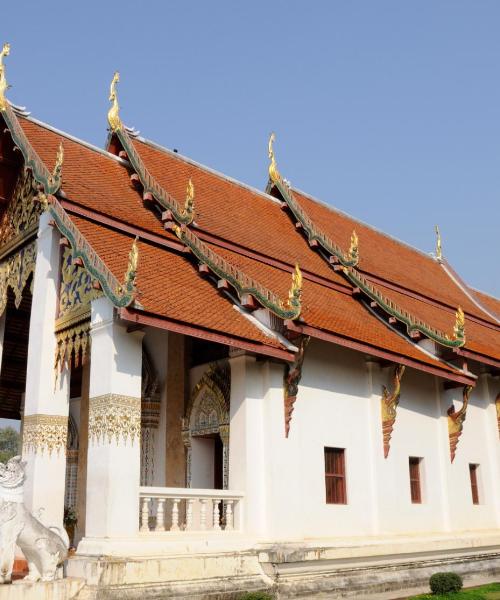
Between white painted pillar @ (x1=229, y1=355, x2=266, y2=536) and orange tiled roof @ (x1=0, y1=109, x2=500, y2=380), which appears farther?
orange tiled roof @ (x1=0, y1=109, x2=500, y2=380)

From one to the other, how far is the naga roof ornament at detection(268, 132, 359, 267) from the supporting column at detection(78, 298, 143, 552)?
5.93 metres

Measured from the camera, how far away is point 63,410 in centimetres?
970

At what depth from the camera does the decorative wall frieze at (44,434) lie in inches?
370

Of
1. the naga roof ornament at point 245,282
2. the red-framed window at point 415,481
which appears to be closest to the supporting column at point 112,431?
the naga roof ornament at point 245,282

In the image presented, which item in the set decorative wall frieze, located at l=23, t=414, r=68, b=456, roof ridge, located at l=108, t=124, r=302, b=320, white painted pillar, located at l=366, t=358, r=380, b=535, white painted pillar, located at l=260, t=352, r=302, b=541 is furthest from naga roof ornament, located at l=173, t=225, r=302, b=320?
decorative wall frieze, located at l=23, t=414, r=68, b=456

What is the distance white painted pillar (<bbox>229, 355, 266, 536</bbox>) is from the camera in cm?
895

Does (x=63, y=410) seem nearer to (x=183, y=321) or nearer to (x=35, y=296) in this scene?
(x=35, y=296)

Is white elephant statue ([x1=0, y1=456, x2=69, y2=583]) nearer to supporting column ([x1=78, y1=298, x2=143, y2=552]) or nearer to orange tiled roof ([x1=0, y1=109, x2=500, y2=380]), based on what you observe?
supporting column ([x1=78, y1=298, x2=143, y2=552])

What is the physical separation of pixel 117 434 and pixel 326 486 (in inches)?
135

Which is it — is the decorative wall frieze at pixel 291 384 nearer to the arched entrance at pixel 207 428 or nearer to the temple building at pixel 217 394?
the temple building at pixel 217 394

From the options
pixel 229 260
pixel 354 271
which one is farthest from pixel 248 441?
pixel 354 271

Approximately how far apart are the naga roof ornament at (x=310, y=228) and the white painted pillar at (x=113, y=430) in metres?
5.95

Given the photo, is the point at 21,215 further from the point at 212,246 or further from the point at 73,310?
the point at 212,246

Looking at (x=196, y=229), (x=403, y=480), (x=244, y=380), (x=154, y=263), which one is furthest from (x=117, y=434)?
(x=403, y=480)
